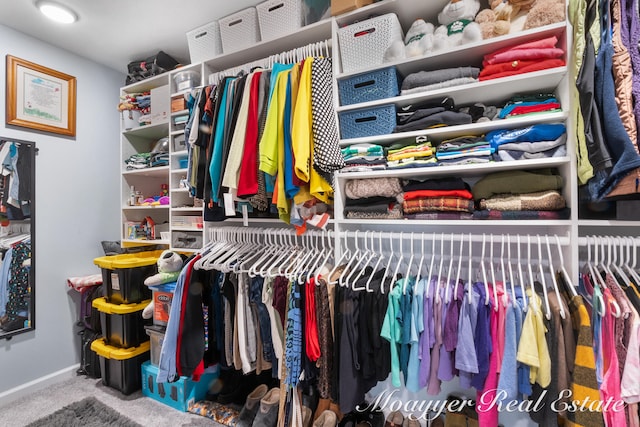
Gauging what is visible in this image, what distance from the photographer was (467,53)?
1430 millimetres

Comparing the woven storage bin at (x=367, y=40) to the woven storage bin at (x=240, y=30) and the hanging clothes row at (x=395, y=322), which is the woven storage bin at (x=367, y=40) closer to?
the woven storage bin at (x=240, y=30)

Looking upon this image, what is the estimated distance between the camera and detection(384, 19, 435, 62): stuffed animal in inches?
A: 57.7

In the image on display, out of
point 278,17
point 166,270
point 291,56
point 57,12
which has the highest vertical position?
point 57,12

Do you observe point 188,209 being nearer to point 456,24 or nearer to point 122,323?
point 122,323

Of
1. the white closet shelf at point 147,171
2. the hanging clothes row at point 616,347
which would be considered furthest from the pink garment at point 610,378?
the white closet shelf at point 147,171

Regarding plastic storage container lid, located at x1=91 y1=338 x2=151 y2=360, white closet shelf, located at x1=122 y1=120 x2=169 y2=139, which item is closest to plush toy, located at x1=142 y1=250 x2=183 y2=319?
plastic storage container lid, located at x1=91 y1=338 x2=151 y2=360

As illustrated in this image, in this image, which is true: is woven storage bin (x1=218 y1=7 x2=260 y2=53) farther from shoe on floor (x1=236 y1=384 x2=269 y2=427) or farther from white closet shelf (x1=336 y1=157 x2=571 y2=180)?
shoe on floor (x1=236 y1=384 x2=269 y2=427)

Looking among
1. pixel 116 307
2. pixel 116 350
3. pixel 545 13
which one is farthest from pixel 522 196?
pixel 116 350

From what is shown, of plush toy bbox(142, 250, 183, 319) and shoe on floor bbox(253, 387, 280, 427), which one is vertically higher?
plush toy bbox(142, 250, 183, 319)

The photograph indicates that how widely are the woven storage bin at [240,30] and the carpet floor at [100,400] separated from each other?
2450mm

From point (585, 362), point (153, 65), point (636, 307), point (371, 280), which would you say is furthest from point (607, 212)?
point (153, 65)

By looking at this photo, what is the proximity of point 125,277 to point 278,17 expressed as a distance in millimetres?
2066

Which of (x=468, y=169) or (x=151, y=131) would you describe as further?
(x=151, y=131)

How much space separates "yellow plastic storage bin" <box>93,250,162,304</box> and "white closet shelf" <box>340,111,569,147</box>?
1756 millimetres
